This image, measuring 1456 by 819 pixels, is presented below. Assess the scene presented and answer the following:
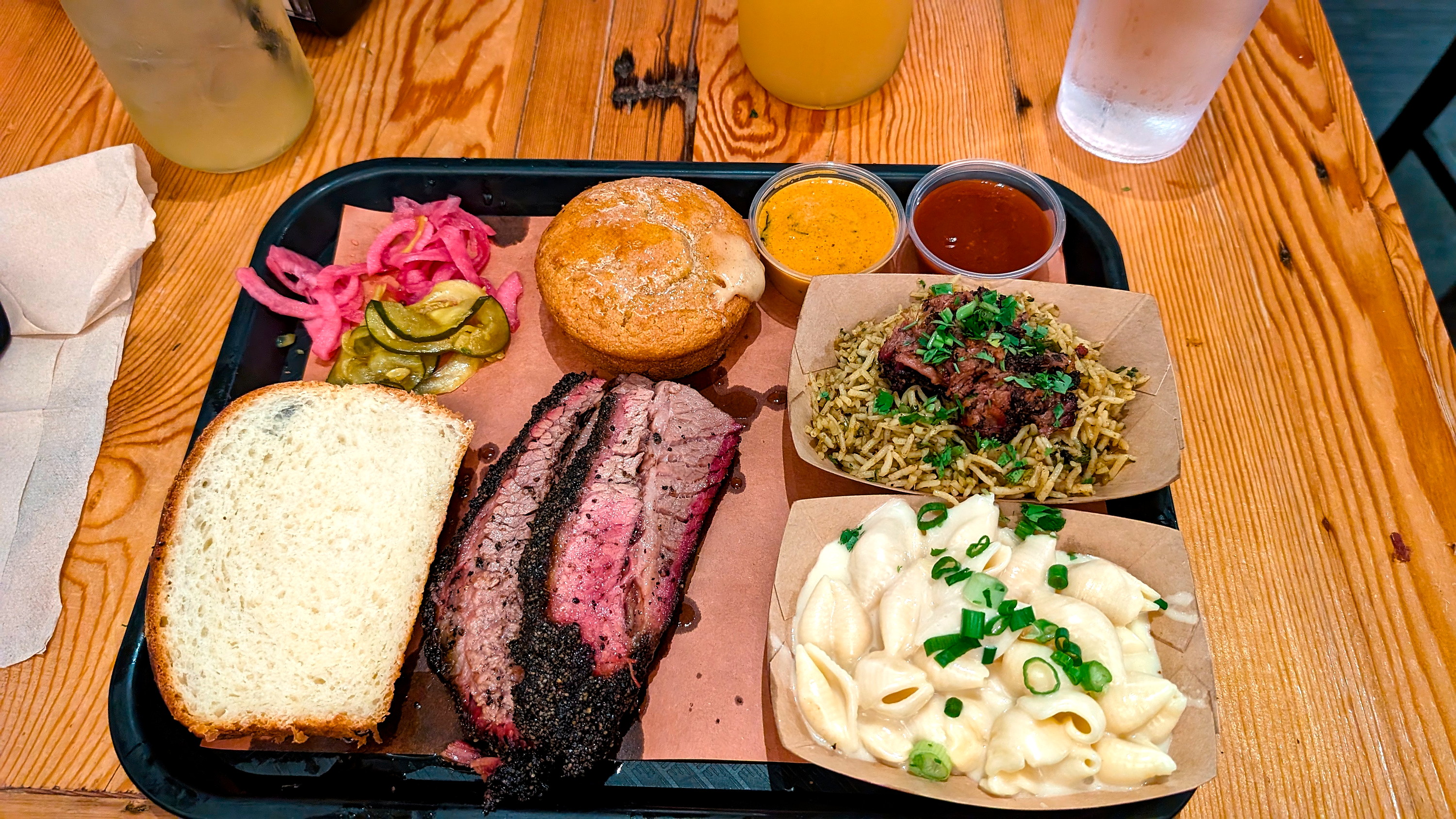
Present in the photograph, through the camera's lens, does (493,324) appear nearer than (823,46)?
Yes

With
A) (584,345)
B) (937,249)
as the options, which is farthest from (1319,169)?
(584,345)

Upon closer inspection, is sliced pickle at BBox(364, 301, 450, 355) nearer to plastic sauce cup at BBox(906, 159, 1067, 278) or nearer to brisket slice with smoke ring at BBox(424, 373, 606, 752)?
brisket slice with smoke ring at BBox(424, 373, 606, 752)

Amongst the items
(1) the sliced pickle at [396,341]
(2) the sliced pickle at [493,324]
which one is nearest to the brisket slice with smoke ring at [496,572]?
(2) the sliced pickle at [493,324]

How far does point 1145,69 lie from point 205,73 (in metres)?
3.53

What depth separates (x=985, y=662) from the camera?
2.02 m

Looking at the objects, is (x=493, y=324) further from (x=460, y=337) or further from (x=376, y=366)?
(x=376, y=366)

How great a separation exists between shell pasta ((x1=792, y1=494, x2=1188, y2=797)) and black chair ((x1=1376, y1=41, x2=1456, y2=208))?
3592 millimetres

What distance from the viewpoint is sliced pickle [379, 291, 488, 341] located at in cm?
291

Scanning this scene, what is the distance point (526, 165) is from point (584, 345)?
90 centimetres

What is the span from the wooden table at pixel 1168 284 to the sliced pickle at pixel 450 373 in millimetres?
886

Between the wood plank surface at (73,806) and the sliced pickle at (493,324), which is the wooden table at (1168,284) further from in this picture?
the sliced pickle at (493,324)

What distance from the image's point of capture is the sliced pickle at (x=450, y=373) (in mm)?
2924

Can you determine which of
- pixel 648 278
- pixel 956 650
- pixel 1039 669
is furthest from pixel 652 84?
pixel 1039 669

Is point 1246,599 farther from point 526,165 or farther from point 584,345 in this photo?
point 526,165
